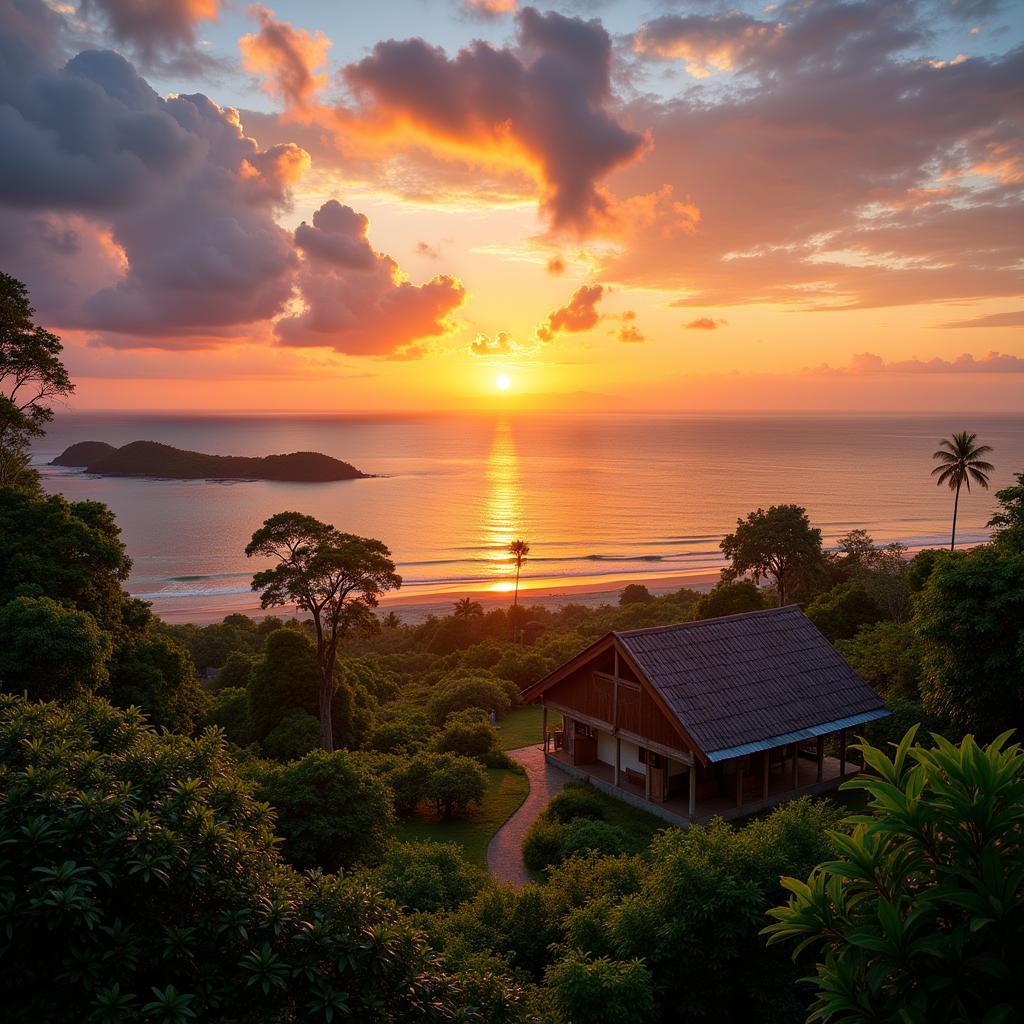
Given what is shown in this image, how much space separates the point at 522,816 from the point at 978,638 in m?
13.5

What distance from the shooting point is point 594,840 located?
17.7 m

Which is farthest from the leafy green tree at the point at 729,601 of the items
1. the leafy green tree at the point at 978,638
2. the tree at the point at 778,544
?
the leafy green tree at the point at 978,638

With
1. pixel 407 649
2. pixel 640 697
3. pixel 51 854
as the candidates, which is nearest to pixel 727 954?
pixel 51 854

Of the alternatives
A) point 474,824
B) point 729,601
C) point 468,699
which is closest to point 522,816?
point 474,824

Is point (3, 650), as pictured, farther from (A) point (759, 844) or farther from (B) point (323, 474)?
(B) point (323, 474)

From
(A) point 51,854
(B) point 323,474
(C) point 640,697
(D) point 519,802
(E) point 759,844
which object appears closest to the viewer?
(A) point 51,854

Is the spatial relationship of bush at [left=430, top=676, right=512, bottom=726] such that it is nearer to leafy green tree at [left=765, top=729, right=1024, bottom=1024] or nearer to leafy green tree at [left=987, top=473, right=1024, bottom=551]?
leafy green tree at [left=987, top=473, right=1024, bottom=551]

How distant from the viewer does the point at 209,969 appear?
622cm

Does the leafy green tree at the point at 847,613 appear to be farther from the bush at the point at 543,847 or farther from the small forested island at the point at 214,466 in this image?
the small forested island at the point at 214,466

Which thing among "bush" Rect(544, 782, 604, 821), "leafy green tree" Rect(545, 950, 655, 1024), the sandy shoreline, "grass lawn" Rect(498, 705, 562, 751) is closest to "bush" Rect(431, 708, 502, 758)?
"grass lawn" Rect(498, 705, 562, 751)

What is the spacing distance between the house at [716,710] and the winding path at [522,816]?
108 cm

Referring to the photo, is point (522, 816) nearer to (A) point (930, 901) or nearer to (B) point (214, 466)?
(A) point (930, 901)

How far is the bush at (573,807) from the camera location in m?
20.8

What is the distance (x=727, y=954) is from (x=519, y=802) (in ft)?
47.2
